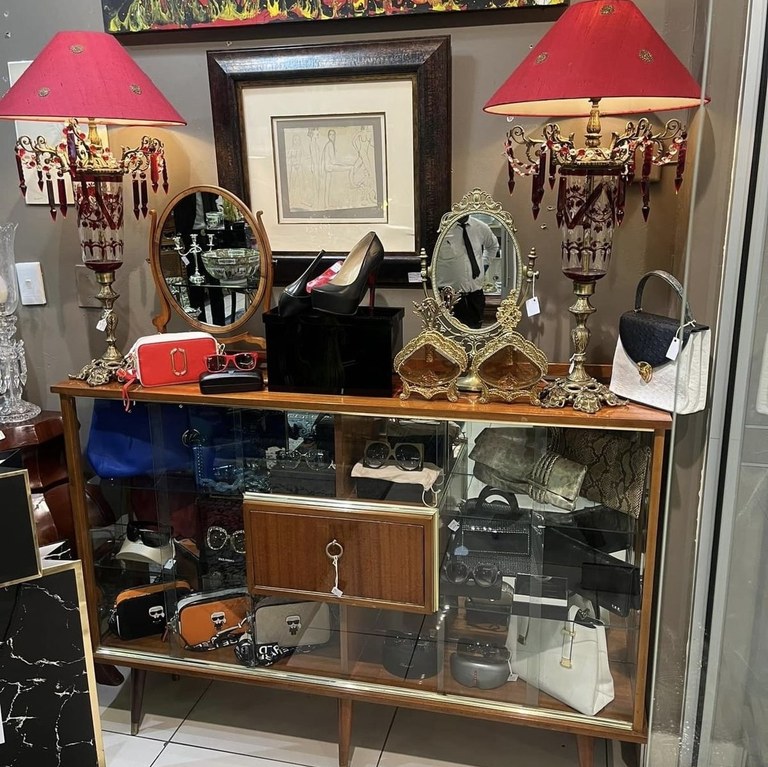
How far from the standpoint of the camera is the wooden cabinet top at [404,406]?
1555 mm

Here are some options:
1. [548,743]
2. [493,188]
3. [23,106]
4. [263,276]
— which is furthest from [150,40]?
[548,743]

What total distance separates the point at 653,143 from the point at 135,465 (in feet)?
4.92

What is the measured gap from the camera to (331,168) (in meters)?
1.93

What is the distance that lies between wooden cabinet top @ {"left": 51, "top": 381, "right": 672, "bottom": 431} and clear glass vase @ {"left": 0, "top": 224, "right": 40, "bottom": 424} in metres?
0.36

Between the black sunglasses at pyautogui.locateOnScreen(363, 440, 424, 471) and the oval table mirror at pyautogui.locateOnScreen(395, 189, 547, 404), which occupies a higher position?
the oval table mirror at pyautogui.locateOnScreen(395, 189, 547, 404)

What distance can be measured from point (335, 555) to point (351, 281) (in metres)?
0.65

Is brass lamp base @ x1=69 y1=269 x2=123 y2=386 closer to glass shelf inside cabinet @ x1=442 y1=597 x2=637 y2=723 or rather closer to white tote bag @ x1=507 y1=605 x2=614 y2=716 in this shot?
glass shelf inside cabinet @ x1=442 y1=597 x2=637 y2=723

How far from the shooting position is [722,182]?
139cm

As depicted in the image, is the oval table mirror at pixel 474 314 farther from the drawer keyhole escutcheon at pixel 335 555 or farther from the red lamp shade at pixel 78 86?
the red lamp shade at pixel 78 86

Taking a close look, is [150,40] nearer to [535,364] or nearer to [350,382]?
[350,382]

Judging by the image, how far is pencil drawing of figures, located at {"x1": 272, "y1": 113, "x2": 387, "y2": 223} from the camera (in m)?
1.89

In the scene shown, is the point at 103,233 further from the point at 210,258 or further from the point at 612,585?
the point at 612,585

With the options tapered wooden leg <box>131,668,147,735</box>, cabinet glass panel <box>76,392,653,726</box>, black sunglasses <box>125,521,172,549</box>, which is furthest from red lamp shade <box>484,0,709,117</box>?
tapered wooden leg <box>131,668,147,735</box>

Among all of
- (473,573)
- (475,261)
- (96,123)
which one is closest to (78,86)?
(96,123)
